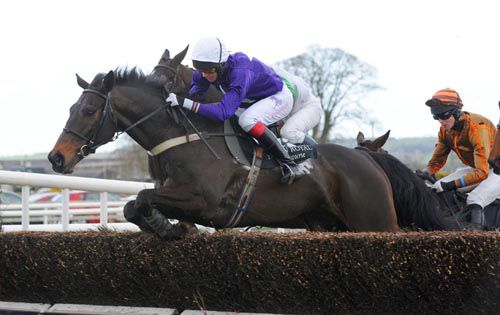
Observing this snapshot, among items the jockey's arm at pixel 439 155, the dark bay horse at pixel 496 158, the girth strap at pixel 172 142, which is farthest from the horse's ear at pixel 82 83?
the jockey's arm at pixel 439 155

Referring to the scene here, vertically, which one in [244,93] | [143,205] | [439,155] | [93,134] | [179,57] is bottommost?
[143,205]

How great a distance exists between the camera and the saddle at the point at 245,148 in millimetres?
5352

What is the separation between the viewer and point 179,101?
523 cm

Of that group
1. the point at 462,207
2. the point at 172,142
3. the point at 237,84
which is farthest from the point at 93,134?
the point at 462,207

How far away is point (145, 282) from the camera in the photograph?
4.58 metres

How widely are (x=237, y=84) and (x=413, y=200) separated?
2049 millimetres

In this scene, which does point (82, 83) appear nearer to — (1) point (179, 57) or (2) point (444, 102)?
(1) point (179, 57)

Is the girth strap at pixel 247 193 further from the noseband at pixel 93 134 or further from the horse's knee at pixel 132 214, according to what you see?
the noseband at pixel 93 134

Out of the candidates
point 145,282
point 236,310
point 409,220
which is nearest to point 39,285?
point 145,282

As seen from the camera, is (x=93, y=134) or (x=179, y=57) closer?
(x=93, y=134)

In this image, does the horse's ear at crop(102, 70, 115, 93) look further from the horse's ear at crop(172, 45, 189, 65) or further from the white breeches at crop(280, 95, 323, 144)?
the white breeches at crop(280, 95, 323, 144)

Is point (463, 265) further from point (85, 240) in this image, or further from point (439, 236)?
point (85, 240)

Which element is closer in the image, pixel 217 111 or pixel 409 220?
A: pixel 217 111

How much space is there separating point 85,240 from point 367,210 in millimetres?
2352
